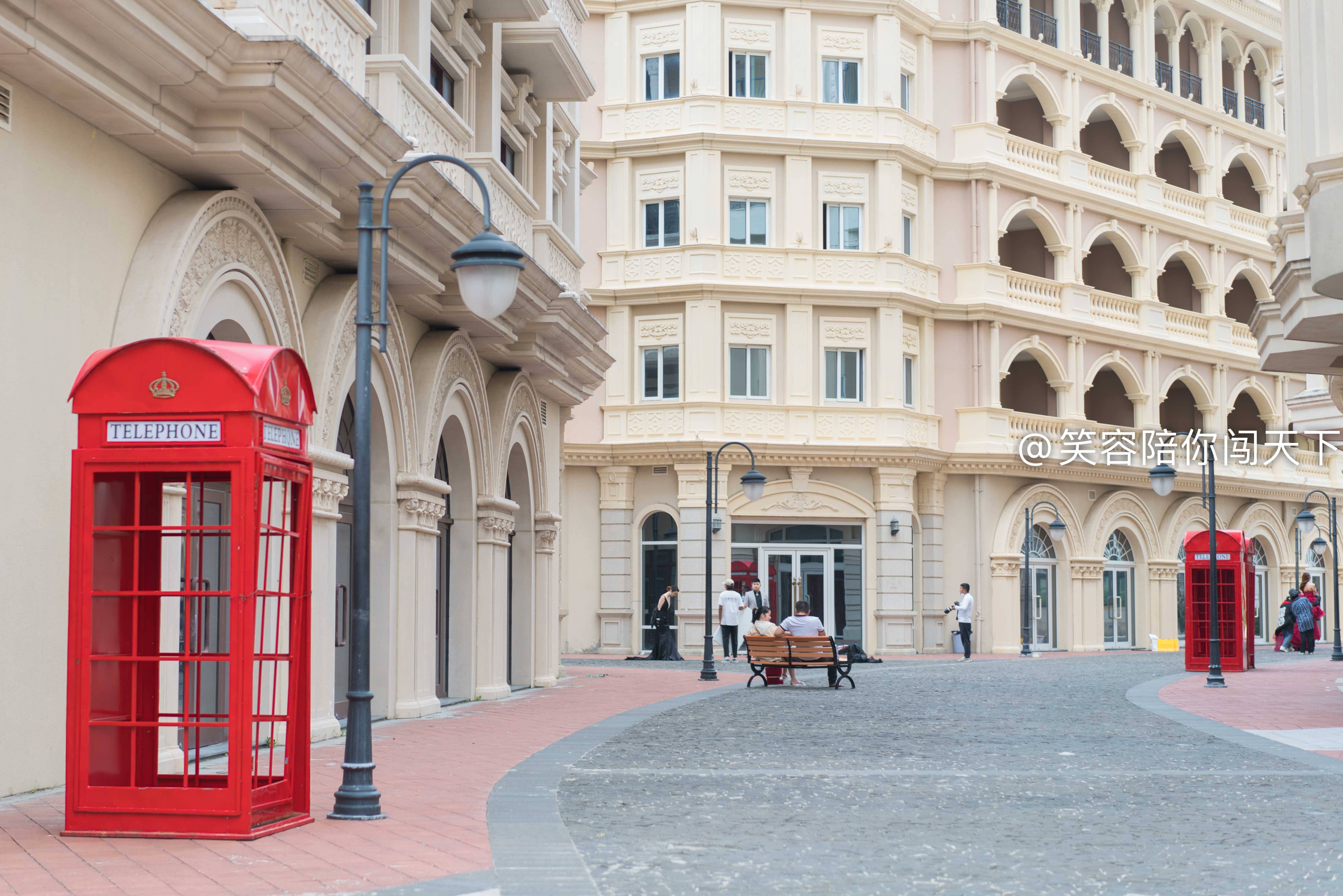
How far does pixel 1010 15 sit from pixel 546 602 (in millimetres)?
24920

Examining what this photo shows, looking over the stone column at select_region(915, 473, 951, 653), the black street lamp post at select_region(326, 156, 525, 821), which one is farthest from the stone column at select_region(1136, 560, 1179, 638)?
the black street lamp post at select_region(326, 156, 525, 821)

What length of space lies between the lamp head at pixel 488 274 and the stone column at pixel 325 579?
5.67 metres

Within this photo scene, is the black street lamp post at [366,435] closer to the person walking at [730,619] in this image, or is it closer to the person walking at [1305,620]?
the person walking at [730,619]

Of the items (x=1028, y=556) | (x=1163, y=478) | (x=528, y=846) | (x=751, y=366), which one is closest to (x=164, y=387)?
(x=528, y=846)

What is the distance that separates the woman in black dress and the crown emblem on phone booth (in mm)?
26243

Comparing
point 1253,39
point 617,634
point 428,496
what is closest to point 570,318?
point 428,496

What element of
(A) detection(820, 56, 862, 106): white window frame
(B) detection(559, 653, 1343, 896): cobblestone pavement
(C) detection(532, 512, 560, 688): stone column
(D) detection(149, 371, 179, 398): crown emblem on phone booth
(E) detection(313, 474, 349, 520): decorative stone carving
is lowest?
(B) detection(559, 653, 1343, 896): cobblestone pavement

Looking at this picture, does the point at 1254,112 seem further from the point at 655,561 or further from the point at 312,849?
the point at 312,849

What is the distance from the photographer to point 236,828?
8.80 meters

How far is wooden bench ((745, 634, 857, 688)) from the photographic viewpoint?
2408 centimetres

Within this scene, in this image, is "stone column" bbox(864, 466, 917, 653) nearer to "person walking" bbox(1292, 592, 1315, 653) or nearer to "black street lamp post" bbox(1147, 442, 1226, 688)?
"black street lamp post" bbox(1147, 442, 1226, 688)

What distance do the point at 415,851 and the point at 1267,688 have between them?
1895 cm

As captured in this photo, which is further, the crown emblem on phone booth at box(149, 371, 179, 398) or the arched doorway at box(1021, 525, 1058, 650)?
→ the arched doorway at box(1021, 525, 1058, 650)

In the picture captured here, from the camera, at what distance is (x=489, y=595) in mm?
21625
